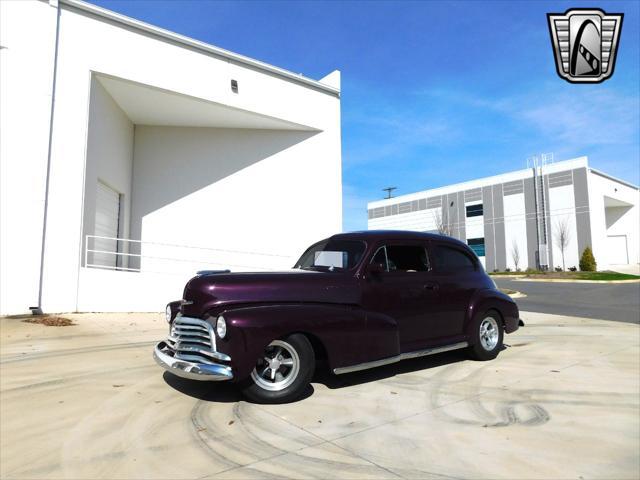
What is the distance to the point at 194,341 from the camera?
4.03 metres

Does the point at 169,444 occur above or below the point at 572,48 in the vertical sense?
below

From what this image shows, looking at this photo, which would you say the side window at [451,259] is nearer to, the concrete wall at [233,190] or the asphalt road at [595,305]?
the asphalt road at [595,305]

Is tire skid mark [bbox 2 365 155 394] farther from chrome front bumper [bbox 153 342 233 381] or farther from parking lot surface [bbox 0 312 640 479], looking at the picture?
chrome front bumper [bbox 153 342 233 381]

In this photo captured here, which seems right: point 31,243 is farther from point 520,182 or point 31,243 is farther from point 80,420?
point 520,182

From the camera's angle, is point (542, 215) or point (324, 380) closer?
point (324, 380)

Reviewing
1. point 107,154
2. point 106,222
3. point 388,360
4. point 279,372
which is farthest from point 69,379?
point 106,222

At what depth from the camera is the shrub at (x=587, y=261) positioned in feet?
114

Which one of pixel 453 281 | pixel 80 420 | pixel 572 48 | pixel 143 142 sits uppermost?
pixel 143 142

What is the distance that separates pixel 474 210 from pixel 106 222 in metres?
40.8

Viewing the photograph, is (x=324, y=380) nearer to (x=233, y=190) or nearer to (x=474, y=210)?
(x=233, y=190)

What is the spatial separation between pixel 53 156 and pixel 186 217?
5.27 m

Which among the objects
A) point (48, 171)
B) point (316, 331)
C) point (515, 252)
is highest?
point (48, 171)

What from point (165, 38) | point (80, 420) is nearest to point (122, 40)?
point (165, 38)

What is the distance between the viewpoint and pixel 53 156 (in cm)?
1014
